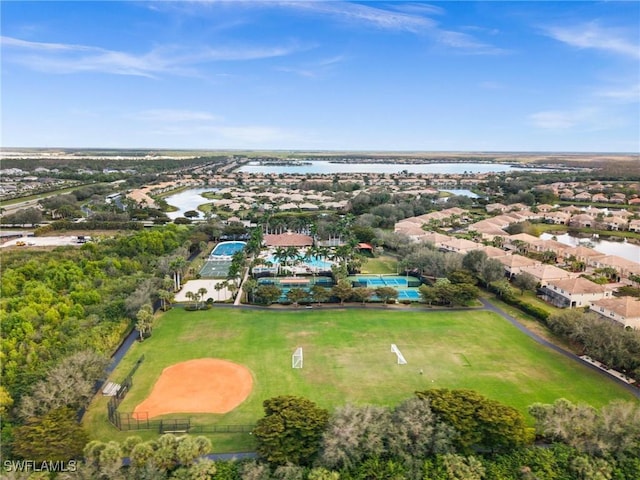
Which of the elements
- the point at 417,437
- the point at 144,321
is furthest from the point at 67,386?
the point at 417,437

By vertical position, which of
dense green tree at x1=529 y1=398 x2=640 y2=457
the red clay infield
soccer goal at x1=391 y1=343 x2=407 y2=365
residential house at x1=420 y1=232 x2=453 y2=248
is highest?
A: residential house at x1=420 y1=232 x2=453 y2=248

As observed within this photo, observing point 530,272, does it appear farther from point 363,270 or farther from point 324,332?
point 324,332

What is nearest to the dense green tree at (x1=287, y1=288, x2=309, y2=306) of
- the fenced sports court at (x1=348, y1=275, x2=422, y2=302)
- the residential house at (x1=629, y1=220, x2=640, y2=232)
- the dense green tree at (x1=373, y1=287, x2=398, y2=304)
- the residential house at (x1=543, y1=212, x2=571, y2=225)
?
the dense green tree at (x1=373, y1=287, x2=398, y2=304)

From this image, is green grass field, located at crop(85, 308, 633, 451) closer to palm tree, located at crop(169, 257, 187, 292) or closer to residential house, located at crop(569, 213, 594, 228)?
palm tree, located at crop(169, 257, 187, 292)

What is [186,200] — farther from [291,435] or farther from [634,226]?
[634,226]

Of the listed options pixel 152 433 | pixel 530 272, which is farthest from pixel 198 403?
pixel 530 272

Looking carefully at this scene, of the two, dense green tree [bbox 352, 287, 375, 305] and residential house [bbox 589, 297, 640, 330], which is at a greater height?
residential house [bbox 589, 297, 640, 330]

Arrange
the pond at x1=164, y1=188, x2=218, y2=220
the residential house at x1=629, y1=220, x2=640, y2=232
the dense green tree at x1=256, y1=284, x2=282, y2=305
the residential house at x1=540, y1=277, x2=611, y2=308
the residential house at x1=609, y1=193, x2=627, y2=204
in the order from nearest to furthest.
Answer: the dense green tree at x1=256, y1=284, x2=282, y2=305, the residential house at x1=540, y1=277, x2=611, y2=308, the residential house at x1=629, y1=220, x2=640, y2=232, the pond at x1=164, y1=188, x2=218, y2=220, the residential house at x1=609, y1=193, x2=627, y2=204
